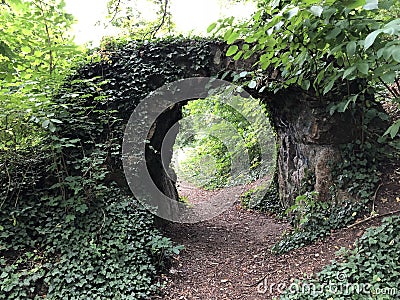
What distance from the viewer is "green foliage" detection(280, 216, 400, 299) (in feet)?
8.70

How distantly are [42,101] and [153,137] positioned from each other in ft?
7.03

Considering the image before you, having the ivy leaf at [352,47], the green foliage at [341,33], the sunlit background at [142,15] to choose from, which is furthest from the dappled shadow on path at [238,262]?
the sunlit background at [142,15]

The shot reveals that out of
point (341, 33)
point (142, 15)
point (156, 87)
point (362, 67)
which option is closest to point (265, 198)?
point (156, 87)

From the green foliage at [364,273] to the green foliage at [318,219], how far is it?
24.6 inches

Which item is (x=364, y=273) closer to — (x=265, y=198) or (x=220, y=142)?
(x=265, y=198)

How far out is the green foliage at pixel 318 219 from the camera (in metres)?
3.89

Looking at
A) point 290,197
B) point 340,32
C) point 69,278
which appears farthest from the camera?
point 290,197

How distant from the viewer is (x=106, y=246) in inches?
150

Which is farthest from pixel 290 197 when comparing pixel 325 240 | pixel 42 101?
pixel 42 101

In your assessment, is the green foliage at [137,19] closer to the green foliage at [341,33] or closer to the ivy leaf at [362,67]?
the green foliage at [341,33]

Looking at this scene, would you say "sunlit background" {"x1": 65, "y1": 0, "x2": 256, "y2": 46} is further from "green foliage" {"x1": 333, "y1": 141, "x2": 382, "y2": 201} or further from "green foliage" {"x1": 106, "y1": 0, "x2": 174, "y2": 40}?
"green foliage" {"x1": 333, "y1": 141, "x2": 382, "y2": 201}

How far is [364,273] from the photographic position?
2.79 m

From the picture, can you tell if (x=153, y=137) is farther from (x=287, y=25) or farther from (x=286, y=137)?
(x=287, y=25)

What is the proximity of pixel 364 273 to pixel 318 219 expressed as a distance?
4.60 ft
